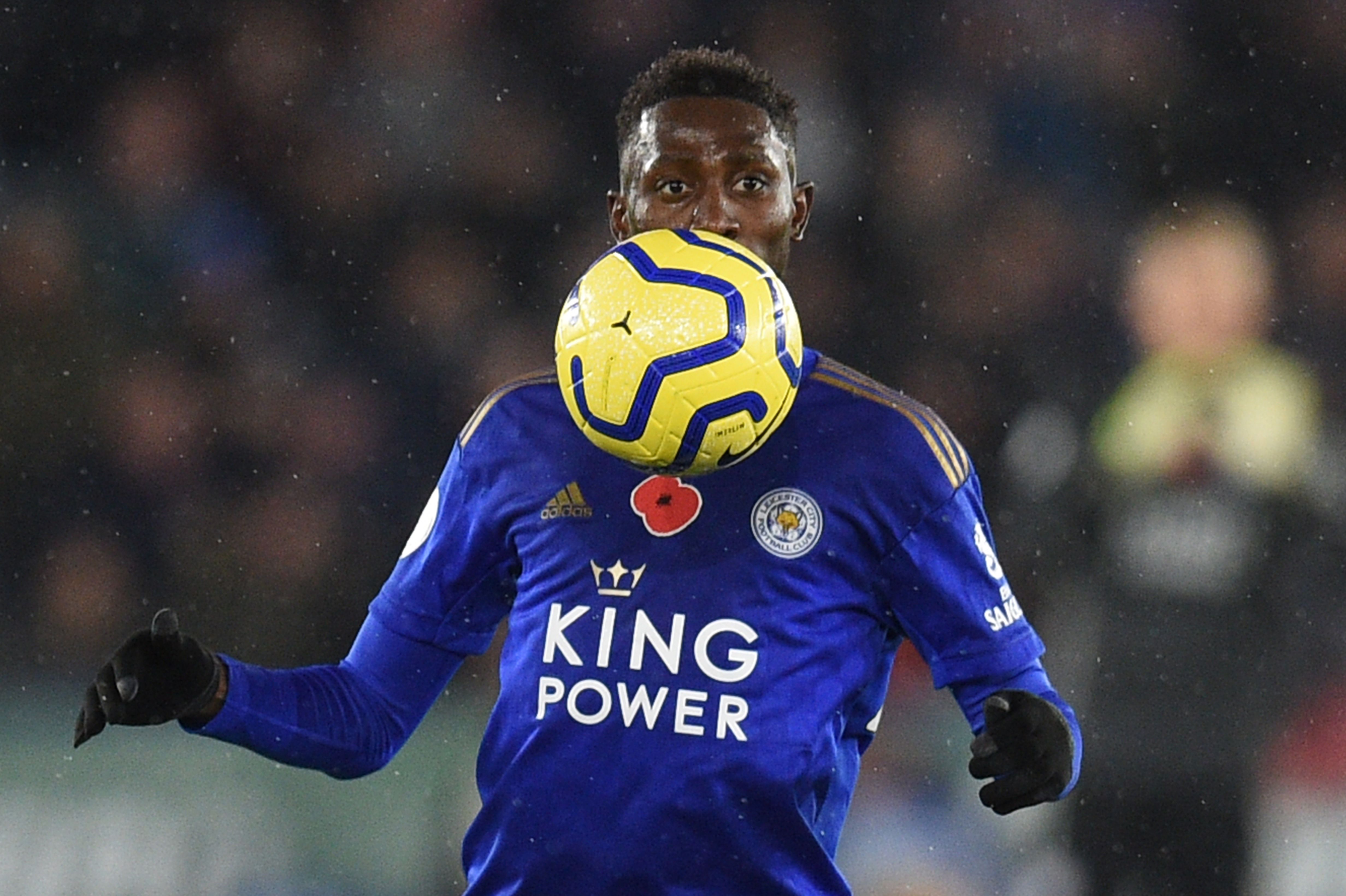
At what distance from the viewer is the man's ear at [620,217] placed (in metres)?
2.67

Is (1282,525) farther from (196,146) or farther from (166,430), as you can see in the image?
(196,146)

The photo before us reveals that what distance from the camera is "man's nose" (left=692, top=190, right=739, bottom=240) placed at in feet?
8.31

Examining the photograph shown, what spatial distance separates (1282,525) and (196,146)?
12.6ft

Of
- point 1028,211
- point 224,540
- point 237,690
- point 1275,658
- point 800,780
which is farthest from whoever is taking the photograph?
point 1028,211

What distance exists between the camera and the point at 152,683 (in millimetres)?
2336

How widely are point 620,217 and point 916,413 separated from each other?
0.58m

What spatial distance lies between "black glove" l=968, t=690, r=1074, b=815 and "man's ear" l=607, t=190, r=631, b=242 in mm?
918

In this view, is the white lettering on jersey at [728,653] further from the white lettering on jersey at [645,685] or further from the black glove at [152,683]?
the black glove at [152,683]

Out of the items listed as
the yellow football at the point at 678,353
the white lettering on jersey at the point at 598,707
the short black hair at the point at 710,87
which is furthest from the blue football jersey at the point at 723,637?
the short black hair at the point at 710,87

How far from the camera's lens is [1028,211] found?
6152 mm

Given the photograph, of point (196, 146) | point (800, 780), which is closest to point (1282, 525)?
point (800, 780)

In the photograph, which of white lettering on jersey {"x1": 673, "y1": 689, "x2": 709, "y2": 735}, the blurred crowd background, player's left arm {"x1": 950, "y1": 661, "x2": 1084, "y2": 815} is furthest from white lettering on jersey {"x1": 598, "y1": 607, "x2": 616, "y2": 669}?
the blurred crowd background

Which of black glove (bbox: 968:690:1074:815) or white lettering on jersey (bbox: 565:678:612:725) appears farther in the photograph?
white lettering on jersey (bbox: 565:678:612:725)

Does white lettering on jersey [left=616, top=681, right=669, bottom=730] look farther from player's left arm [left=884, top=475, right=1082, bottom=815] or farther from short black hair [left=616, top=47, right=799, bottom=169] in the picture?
short black hair [left=616, top=47, right=799, bottom=169]
